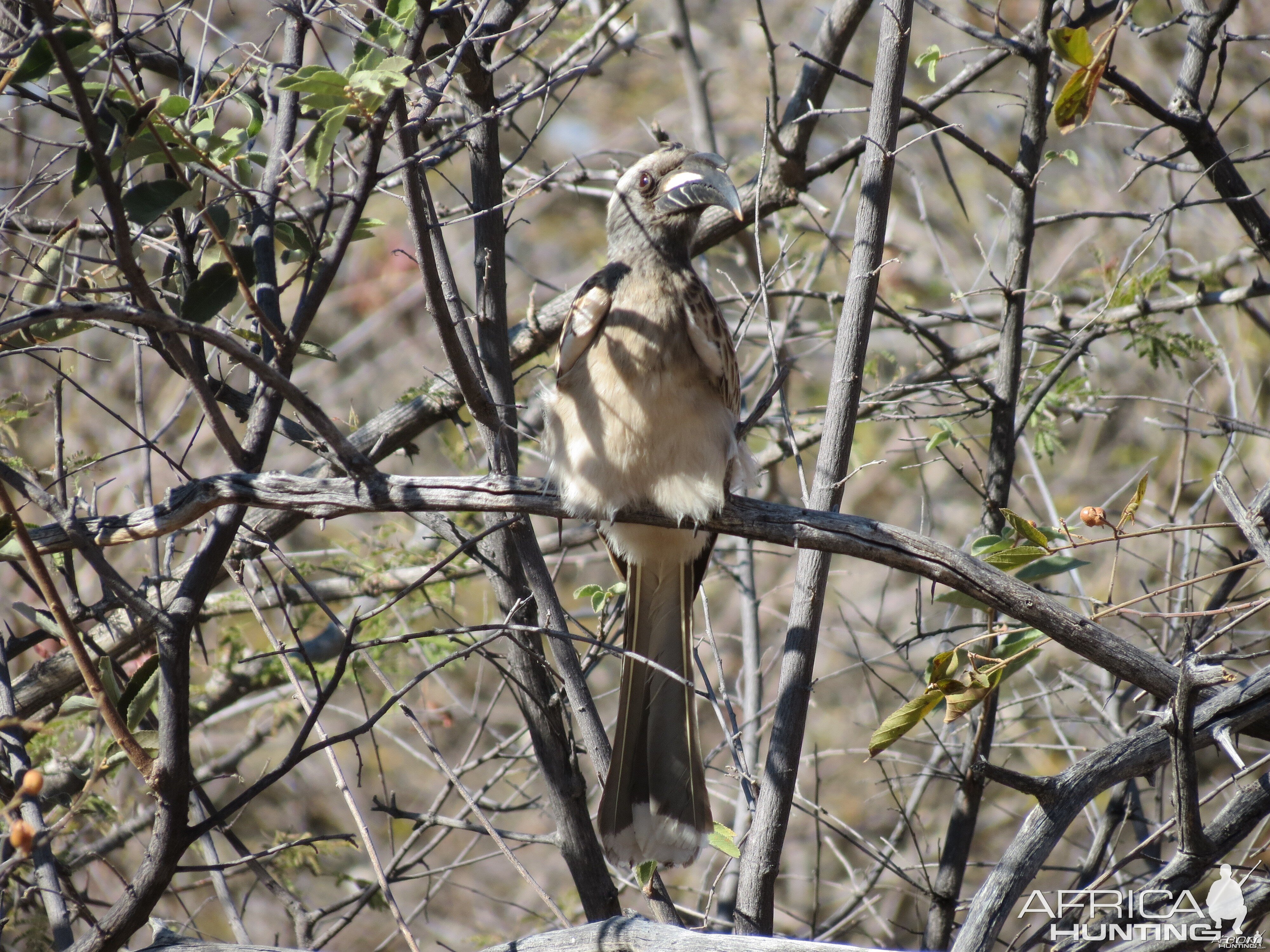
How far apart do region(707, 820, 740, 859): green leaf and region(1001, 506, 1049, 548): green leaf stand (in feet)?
4.00

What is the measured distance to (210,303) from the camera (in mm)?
2633

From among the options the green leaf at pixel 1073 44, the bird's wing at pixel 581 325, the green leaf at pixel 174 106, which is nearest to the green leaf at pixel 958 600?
the bird's wing at pixel 581 325

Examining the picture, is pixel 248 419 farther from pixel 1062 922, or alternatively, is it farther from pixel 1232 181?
pixel 1232 181

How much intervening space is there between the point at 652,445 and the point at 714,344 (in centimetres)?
44

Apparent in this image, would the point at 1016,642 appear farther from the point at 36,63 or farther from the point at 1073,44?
the point at 36,63

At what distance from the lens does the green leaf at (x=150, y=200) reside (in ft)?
8.15

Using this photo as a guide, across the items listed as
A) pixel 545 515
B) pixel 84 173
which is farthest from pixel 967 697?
pixel 84 173

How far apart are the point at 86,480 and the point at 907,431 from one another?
175 inches

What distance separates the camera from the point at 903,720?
2.59 meters

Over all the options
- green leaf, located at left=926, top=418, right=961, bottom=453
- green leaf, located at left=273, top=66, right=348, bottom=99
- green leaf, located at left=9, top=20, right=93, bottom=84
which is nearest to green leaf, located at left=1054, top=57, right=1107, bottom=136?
green leaf, located at left=926, top=418, right=961, bottom=453

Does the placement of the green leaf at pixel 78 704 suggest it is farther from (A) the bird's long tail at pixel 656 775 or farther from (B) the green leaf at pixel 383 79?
(B) the green leaf at pixel 383 79

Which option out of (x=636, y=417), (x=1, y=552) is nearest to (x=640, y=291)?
(x=636, y=417)

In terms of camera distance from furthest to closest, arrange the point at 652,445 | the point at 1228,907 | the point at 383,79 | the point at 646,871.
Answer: the point at 652,445 → the point at 646,871 → the point at 1228,907 → the point at 383,79

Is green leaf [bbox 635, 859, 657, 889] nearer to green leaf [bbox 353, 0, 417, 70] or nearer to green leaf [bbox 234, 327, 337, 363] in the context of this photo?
green leaf [bbox 234, 327, 337, 363]
